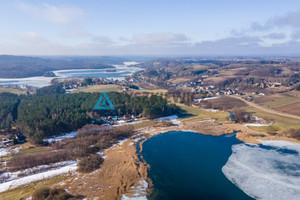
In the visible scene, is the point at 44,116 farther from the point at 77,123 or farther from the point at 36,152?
the point at 36,152

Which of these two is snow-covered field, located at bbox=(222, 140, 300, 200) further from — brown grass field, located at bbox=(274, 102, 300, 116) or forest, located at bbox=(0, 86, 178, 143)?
forest, located at bbox=(0, 86, 178, 143)

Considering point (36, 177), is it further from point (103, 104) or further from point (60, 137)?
point (103, 104)

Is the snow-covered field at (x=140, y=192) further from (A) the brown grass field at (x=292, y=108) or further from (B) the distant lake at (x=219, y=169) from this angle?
(A) the brown grass field at (x=292, y=108)

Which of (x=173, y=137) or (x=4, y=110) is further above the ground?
(x=4, y=110)

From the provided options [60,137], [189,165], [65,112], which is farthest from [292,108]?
[60,137]

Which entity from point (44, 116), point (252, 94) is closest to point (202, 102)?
point (252, 94)

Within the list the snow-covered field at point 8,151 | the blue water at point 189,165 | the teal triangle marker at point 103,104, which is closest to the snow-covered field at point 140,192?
the blue water at point 189,165

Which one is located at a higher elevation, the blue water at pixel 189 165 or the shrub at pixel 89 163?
the shrub at pixel 89 163

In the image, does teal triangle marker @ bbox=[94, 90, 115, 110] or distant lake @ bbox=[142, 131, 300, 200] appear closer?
distant lake @ bbox=[142, 131, 300, 200]

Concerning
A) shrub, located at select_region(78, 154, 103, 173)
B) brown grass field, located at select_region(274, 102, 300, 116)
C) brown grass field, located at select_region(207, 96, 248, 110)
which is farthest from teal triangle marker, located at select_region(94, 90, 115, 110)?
brown grass field, located at select_region(274, 102, 300, 116)
